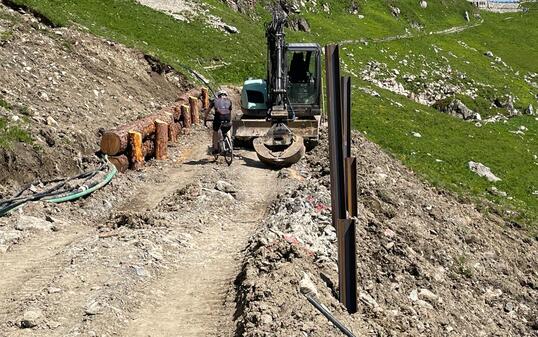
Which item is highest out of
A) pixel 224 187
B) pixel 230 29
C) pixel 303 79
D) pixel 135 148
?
pixel 303 79

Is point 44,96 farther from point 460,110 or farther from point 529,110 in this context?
point 529,110

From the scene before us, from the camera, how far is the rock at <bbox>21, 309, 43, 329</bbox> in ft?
26.7

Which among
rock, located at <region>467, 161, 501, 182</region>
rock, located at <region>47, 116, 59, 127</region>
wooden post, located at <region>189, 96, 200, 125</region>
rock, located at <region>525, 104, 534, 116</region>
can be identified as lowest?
rock, located at <region>525, 104, 534, 116</region>

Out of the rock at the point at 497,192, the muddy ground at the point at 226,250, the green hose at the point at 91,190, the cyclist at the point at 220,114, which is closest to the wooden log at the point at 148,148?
the muddy ground at the point at 226,250

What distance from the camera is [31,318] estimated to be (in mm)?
8250

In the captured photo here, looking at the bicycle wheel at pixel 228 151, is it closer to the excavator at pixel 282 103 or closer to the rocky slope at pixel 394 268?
the excavator at pixel 282 103

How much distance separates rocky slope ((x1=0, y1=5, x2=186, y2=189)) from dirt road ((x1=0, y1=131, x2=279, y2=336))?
1.77 meters

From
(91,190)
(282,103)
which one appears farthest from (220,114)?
(91,190)

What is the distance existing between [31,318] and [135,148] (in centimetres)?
990

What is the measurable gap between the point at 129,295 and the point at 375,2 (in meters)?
87.9

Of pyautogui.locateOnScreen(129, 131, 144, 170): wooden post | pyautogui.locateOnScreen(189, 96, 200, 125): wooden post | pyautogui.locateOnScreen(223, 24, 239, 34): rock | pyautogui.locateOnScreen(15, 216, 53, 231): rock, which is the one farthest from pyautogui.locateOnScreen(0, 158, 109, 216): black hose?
pyautogui.locateOnScreen(223, 24, 239, 34): rock

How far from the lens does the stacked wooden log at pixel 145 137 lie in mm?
17047

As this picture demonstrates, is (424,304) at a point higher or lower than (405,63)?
higher

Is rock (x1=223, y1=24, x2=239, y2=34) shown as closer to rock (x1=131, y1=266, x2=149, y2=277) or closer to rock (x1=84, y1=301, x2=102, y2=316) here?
rock (x1=131, y1=266, x2=149, y2=277)
